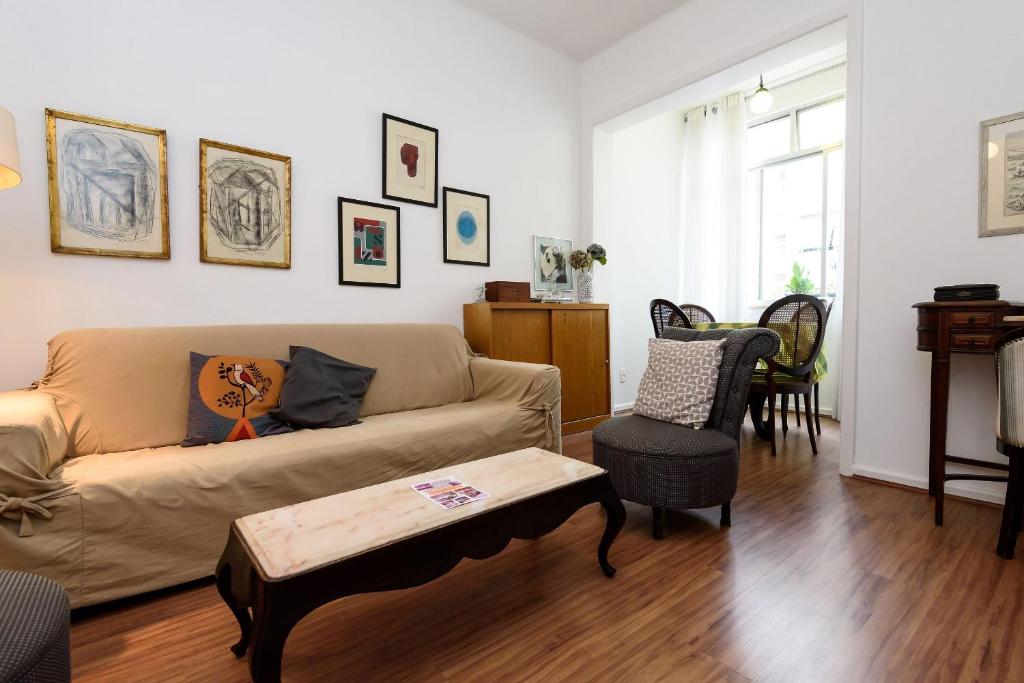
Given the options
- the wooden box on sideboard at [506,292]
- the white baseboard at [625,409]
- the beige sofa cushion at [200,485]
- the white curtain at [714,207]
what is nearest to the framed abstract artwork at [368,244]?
the wooden box on sideboard at [506,292]

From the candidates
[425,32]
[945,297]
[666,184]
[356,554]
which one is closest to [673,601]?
[356,554]

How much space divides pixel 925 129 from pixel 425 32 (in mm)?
2991

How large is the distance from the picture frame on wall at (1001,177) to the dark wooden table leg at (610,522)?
227cm

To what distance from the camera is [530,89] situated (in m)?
3.90

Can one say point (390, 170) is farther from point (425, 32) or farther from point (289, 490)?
point (289, 490)

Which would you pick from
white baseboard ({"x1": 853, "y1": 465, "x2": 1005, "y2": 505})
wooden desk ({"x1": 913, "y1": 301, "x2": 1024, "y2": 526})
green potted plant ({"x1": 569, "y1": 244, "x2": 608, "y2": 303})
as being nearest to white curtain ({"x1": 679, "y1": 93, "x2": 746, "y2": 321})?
green potted plant ({"x1": 569, "y1": 244, "x2": 608, "y2": 303})

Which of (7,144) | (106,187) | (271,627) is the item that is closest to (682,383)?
(271,627)

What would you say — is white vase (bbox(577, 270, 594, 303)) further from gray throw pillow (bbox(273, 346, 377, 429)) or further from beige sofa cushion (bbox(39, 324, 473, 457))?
gray throw pillow (bbox(273, 346, 377, 429))

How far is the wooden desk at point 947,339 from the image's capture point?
2.01 metres

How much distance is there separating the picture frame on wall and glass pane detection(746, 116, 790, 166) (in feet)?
8.63

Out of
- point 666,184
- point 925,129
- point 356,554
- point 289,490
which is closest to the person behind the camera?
point 356,554

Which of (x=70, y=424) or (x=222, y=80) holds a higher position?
(x=222, y=80)

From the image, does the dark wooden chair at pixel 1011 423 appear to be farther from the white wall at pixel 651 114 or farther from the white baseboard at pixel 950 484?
the white wall at pixel 651 114

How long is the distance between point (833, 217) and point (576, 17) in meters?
2.90
